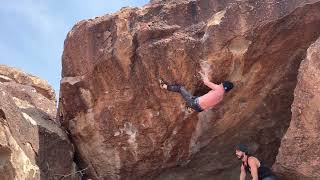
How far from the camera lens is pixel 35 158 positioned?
35.7 ft

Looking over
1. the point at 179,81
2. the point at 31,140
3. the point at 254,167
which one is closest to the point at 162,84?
the point at 179,81

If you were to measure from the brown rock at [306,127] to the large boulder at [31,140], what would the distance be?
5.18m

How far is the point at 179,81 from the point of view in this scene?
412 inches

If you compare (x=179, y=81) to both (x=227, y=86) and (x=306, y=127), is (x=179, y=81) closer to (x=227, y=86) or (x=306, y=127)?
(x=227, y=86)

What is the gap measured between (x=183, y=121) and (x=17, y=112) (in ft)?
11.8

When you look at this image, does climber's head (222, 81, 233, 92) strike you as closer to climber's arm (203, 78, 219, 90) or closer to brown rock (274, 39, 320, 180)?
climber's arm (203, 78, 219, 90)

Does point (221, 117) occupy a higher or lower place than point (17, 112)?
lower

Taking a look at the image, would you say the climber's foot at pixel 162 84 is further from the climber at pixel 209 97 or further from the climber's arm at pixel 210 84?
the climber's arm at pixel 210 84

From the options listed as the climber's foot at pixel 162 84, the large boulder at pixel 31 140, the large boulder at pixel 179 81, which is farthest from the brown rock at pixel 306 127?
the large boulder at pixel 31 140

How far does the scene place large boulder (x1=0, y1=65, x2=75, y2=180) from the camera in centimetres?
948

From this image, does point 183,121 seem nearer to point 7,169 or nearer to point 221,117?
point 221,117

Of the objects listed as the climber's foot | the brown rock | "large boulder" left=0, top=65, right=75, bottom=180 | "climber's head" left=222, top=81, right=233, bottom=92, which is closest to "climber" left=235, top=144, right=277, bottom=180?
the brown rock

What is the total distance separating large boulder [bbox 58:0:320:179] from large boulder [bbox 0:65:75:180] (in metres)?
0.52

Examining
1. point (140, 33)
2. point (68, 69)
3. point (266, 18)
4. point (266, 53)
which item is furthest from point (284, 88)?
point (68, 69)
